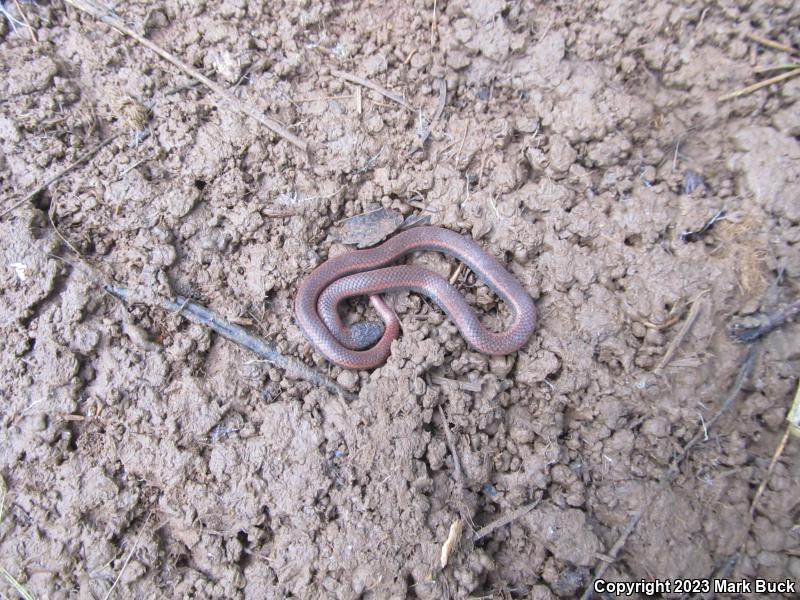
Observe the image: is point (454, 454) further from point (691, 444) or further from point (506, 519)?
point (691, 444)

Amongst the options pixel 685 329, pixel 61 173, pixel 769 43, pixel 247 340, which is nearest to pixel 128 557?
pixel 247 340

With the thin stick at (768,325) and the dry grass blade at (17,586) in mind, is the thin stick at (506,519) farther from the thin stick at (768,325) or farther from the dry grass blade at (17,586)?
the dry grass blade at (17,586)

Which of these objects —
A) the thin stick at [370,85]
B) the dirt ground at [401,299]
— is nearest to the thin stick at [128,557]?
the dirt ground at [401,299]

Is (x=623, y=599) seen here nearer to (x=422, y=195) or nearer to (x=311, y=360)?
(x=311, y=360)

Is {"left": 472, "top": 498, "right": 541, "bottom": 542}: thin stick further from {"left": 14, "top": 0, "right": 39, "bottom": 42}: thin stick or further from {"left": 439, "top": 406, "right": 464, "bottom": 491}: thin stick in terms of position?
{"left": 14, "top": 0, "right": 39, "bottom": 42}: thin stick

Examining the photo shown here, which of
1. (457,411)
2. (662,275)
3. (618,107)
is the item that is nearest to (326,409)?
(457,411)
